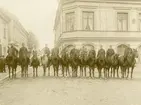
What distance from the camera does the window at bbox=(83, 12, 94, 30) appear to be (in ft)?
131

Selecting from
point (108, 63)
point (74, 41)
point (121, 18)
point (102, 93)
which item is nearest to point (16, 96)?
point (102, 93)

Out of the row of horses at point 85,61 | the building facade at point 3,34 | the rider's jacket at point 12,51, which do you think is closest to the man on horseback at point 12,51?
the rider's jacket at point 12,51

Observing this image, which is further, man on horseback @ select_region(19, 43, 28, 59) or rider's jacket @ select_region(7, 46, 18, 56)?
man on horseback @ select_region(19, 43, 28, 59)

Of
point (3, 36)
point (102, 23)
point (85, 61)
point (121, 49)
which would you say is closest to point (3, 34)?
point (3, 36)

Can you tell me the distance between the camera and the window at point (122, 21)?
41.0 m

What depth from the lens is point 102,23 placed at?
40406mm

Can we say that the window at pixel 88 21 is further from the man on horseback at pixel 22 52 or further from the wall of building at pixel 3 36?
the man on horseback at pixel 22 52

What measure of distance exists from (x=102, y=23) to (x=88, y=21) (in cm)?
161

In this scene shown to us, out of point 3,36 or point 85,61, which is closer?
point 85,61

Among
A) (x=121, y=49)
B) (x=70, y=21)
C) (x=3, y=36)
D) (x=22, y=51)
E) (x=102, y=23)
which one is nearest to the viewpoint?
(x=22, y=51)

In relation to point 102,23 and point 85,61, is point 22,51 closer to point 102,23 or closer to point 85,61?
point 85,61

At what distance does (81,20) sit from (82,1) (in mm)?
2099

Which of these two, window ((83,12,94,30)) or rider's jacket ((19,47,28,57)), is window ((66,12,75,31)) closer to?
window ((83,12,94,30))

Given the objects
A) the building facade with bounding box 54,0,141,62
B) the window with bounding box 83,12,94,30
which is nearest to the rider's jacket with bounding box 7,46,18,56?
the building facade with bounding box 54,0,141,62
